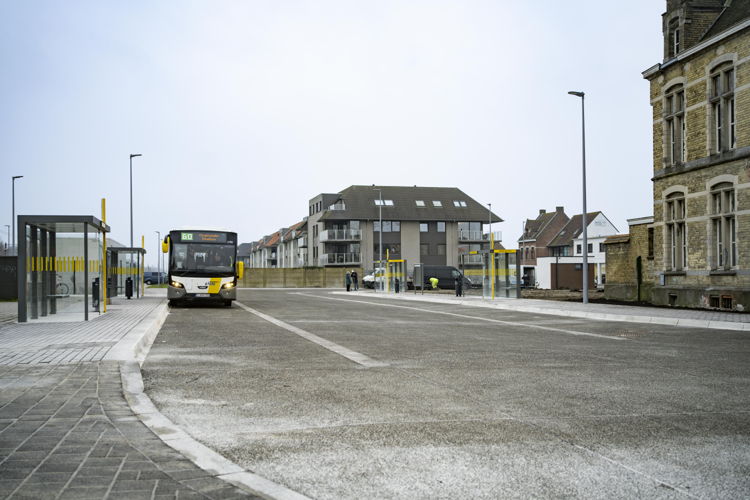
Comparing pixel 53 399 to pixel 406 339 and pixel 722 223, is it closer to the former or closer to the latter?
pixel 406 339

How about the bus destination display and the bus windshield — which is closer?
the bus windshield

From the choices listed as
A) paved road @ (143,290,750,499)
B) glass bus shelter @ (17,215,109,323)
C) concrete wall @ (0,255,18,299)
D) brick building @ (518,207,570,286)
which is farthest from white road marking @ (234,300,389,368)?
brick building @ (518,207,570,286)

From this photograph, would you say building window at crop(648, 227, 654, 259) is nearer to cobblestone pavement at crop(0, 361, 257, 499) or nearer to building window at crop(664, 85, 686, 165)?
building window at crop(664, 85, 686, 165)

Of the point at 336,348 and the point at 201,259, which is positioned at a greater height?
the point at 201,259

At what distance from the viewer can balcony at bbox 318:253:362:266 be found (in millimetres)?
81062

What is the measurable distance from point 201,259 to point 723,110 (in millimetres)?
18833

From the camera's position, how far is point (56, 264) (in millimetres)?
19125

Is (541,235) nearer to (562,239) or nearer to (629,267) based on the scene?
(562,239)

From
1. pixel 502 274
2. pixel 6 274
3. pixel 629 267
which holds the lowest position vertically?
pixel 502 274

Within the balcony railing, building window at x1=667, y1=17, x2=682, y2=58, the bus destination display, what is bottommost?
the bus destination display

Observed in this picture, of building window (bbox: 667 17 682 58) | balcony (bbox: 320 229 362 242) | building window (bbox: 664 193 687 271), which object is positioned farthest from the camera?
balcony (bbox: 320 229 362 242)

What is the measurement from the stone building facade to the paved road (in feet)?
33.4

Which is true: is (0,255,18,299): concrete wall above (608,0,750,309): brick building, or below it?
below

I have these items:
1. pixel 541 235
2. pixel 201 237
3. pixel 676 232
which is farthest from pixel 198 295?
pixel 541 235
